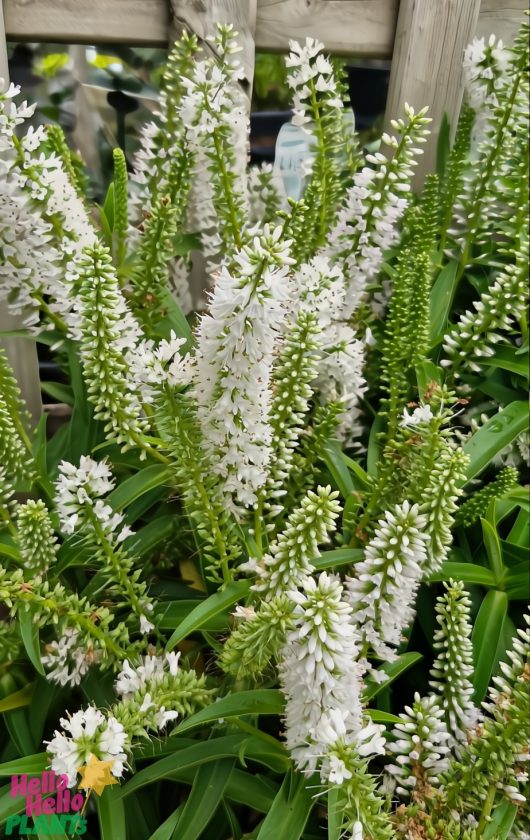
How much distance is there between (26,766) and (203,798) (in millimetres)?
270

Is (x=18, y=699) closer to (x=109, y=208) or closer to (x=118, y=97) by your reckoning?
(x=109, y=208)

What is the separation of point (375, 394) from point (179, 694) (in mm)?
807

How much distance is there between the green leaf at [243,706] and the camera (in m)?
0.95

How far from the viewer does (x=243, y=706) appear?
0.97 meters

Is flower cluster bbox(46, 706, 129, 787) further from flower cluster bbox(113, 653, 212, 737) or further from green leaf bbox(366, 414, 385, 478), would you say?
green leaf bbox(366, 414, 385, 478)

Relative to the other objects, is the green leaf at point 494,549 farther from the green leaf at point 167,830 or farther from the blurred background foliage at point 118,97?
the blurred background foliage at point 118,97

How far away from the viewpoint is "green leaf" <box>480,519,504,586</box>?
1.21 meters

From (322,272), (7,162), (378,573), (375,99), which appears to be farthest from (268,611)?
(375,99)

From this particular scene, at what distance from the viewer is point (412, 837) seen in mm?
926

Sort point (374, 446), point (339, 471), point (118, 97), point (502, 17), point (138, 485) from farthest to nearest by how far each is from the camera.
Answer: point (118, 97) < point (502, 17) < point (374, 446) < point (339, 471) < point (138, 485)

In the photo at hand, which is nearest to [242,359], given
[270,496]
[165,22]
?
[270,496]

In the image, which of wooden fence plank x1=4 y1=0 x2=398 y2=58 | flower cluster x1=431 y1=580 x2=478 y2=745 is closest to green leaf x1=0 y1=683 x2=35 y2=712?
flower cluster x1=431 y1=580 x2=478 y2=745

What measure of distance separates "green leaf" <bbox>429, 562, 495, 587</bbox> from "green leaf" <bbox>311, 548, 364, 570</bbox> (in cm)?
15

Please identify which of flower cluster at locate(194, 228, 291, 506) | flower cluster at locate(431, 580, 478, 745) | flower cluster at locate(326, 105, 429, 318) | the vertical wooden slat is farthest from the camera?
the vertical wooden slat
